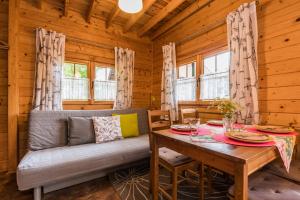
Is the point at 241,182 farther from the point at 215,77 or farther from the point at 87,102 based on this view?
the point at 87,102

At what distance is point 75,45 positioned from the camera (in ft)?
9.03

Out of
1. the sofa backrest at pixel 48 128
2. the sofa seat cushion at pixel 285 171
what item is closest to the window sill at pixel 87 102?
the sofa backrest at pixel 48 128

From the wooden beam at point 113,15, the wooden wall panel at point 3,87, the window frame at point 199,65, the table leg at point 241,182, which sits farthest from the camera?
the wooden beam at point 113,15

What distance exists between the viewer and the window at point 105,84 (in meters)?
2.99

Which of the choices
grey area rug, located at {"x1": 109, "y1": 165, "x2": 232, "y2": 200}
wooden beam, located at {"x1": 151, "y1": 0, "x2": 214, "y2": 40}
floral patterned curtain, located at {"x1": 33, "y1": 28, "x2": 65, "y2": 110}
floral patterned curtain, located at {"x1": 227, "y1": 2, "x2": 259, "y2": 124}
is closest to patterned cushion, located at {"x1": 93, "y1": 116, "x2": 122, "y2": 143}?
grey area rug, located at {"x1": 109, "y1": 165, "x2": 232, "y2": 200}

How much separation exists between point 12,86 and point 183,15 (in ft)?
9.31

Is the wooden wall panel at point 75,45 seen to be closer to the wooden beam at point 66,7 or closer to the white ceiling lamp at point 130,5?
the wooden beam at point 66,7

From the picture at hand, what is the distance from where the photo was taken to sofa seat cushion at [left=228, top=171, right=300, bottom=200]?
93 centimetres

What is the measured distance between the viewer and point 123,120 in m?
2.57

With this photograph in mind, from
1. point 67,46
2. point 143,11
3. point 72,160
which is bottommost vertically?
point 72,160

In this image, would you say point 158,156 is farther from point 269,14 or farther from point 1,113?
point 1,113

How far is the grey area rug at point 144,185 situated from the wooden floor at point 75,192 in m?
0.10

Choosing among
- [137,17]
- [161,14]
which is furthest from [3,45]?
[161,14]

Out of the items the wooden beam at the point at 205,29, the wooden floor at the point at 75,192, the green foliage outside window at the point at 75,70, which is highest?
the wooden beam at the point at 205,29
